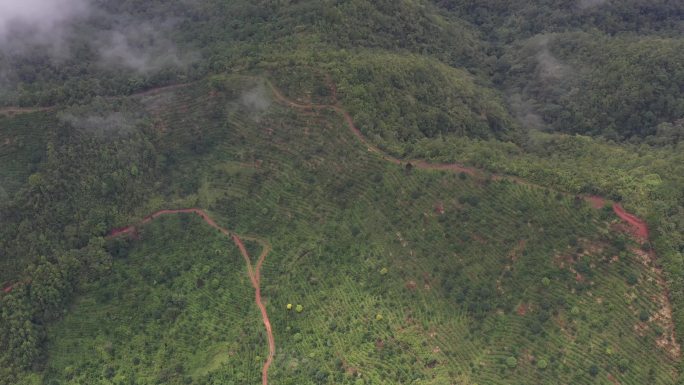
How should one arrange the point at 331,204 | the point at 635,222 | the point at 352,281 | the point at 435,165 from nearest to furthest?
1. the point at 635,222
2. the point at 352,281
3. the point at 435,165
4. the point at 331,204

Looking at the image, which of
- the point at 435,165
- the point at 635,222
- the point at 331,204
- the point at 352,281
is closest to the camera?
the point at 635,222

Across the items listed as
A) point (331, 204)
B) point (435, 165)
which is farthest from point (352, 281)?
point (435, 165)

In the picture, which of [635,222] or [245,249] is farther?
[245,249]

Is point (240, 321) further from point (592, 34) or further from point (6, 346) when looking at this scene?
point (592, 34)

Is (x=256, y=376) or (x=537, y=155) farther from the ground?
(x=537, y=155)

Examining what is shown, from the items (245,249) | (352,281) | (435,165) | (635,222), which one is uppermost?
(635,222)

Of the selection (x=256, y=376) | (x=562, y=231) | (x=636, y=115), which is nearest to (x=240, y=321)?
(x=256, y=376)

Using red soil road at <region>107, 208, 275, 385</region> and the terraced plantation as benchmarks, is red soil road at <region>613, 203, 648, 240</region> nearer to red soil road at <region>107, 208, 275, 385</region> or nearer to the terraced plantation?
the terraced plantation

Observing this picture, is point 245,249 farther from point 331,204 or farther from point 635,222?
point 635,222
